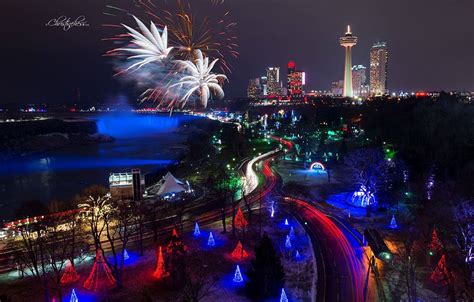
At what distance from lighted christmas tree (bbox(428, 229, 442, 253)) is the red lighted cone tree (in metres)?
16.3

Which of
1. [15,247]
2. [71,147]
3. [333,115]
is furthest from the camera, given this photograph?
[71,147]

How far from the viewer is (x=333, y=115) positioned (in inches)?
3228

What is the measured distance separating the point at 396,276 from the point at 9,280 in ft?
62.9

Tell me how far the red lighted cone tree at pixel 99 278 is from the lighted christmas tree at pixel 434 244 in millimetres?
16316

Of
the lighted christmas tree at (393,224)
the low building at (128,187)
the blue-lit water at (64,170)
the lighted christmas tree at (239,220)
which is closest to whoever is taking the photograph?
the lighted christmas tree at (239,220)

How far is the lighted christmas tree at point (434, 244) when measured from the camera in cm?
1794

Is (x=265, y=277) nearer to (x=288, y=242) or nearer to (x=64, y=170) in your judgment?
(x=288, y=242)

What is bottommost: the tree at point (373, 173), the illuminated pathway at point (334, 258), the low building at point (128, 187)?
the illuminated pathway at point (334, 258)

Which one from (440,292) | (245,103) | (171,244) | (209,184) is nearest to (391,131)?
(209,184)

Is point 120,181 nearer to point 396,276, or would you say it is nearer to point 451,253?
point 396,276

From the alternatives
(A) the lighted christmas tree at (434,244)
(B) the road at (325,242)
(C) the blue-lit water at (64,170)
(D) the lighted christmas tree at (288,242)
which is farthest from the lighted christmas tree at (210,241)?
(C) the blue-lit water at (64,170)

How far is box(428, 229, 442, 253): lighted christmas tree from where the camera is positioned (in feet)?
58.8

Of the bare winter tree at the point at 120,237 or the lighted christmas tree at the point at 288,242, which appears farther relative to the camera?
the lighted christmas tree at the point at 288,242

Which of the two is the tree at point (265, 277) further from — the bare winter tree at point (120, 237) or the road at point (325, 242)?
the bare winter tree at point (120, 237)
